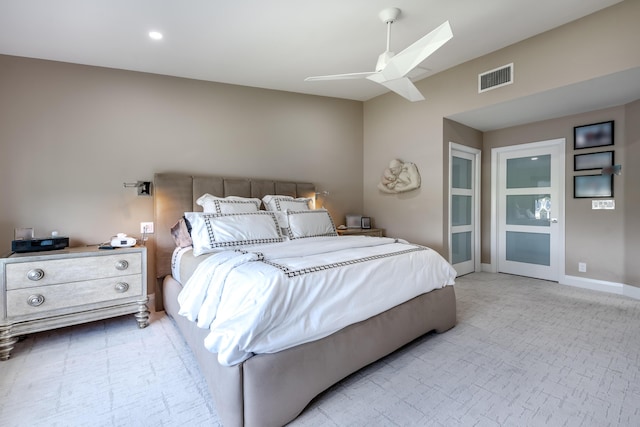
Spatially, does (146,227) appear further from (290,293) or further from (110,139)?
(290,293)

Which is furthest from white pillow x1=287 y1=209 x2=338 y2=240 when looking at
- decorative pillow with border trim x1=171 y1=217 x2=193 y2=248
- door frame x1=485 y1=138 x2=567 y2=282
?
door frame x1=485 y1=138 x2=567 y2=282

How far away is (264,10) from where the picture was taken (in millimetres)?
2391

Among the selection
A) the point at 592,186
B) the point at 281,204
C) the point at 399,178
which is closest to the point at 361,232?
the point at 399,178

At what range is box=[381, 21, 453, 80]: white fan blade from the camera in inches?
74.9

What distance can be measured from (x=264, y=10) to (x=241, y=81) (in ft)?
4.55

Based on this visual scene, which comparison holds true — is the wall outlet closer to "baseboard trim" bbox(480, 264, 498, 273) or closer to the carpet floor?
the carpet floor

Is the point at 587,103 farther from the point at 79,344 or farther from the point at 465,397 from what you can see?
the point at 79,344

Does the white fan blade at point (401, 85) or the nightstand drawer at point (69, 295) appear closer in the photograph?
the nightstand drawer at point (69, 295)

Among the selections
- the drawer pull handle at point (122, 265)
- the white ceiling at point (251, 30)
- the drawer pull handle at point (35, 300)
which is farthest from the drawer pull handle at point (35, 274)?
the white ceiling at point (251, 30)

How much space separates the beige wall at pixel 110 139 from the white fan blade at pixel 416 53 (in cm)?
203

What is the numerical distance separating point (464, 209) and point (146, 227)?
171 inches

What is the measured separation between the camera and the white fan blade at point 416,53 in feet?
6.24

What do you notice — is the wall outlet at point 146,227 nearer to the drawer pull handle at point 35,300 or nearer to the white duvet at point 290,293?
the drawer pull handle at point 35,300

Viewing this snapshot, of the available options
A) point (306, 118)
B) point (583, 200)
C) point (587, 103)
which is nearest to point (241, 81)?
point (306, 118)
